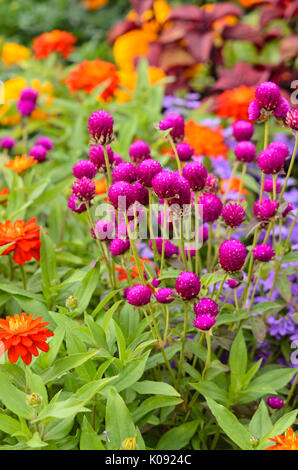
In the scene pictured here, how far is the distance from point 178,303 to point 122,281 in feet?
0.87

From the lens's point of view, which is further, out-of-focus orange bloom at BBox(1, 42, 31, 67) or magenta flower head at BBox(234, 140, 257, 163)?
out-of-focus orange bloom at BBox(1, 42, 31, 67)

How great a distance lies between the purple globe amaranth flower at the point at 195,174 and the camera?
134 centimetres

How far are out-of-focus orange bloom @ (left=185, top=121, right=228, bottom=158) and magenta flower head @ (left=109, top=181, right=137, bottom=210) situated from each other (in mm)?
1248

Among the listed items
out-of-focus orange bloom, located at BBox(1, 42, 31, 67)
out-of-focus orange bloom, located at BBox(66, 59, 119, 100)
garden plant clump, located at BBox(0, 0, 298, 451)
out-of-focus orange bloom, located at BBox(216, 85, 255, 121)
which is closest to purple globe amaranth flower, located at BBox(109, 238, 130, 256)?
garden plant clump, located at BBox(0, 0, 298, 451)

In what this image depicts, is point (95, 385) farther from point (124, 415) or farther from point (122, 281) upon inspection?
point (122, 281)

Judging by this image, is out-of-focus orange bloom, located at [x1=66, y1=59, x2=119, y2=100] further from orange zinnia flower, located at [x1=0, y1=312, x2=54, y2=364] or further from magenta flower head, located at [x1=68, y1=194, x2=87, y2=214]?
orange zinnia flower, located at [x1=0, y1=312, x2=54, y2=364]

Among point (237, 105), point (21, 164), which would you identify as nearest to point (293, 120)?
point (21, 164)

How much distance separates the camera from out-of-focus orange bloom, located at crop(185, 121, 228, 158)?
245 centimetres

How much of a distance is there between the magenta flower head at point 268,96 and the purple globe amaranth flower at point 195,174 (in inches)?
8.2

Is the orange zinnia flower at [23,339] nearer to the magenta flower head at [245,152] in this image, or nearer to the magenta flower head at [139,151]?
the magenta flower head at [139,151]

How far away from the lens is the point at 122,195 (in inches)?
48.3

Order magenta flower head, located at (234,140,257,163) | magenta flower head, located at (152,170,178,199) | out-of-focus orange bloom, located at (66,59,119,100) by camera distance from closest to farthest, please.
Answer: magenta flower head, located at (152,170,178,199) < magenta flower head, located at (234,140,257,163) < out-of-focus orange bloom, located at (66,59,119,100)

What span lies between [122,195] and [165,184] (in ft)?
0.29
